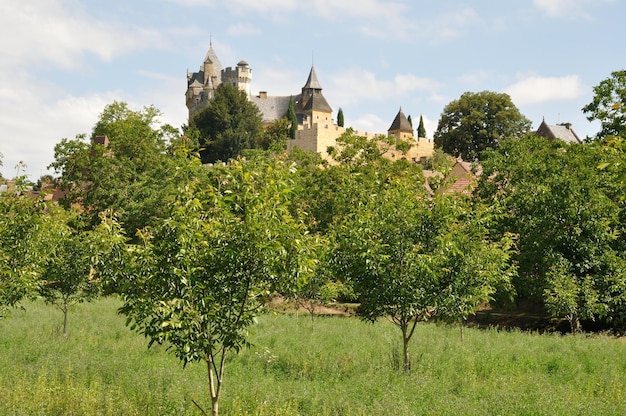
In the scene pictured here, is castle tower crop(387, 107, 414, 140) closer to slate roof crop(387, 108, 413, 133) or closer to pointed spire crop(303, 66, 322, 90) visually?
slate roof crop(387, 108, 413, 133)

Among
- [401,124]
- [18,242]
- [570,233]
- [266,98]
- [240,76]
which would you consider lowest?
[18,242]

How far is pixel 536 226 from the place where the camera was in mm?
27312

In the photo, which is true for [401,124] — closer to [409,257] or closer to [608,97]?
[608,97]

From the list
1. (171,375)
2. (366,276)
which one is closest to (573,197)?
(366,276)

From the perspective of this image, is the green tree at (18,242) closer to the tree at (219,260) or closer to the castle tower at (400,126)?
the tree at (219,260)

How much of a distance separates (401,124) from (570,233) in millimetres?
71630

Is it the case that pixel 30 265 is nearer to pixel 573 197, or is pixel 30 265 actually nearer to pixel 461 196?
pixel 461 196

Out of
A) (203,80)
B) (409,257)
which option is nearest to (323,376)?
(409,257)

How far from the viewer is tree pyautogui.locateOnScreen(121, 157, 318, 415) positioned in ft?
28.8

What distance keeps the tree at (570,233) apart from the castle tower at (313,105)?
3007 inches

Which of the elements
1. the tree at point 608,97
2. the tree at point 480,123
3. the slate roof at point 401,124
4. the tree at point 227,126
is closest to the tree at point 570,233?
the tree at point 608,97

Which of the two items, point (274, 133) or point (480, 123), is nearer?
point (480, 123)

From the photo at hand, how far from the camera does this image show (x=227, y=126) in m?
70.1

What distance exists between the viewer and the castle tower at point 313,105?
346 ft
